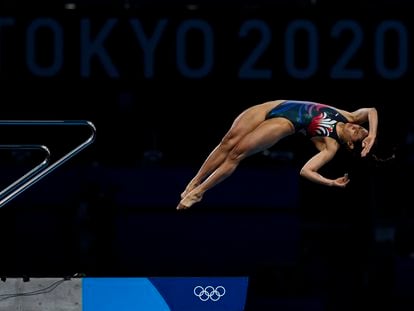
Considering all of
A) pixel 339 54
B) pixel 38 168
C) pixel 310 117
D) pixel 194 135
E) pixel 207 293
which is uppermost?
pixel 339 54

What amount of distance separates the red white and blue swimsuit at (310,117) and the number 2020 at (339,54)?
354 cm

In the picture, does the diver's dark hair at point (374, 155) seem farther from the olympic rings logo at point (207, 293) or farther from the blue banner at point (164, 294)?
the olympic rings logo at point (207, 293)

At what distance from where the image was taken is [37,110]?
12.0m

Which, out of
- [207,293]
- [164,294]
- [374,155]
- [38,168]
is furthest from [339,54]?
[164,294]

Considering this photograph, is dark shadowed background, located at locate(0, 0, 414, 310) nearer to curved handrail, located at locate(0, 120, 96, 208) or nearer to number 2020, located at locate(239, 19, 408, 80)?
number 2020, located at locate(239, 19, 408, 80)

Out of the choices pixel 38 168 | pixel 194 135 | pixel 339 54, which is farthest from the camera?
pixel 194 135

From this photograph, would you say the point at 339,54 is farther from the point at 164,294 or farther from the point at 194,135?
the point at 164,294

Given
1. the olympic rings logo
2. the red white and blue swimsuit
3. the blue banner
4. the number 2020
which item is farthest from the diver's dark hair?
the number 2020

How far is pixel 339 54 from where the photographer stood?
1162 centimetres

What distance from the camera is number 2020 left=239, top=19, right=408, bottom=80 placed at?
11.5 m

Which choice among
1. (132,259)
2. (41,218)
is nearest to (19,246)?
(41,218)

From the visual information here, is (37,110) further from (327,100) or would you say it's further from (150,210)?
(327,100)

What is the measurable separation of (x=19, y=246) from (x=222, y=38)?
13.0 feet

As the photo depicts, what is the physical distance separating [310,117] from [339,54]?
12.7 feet
